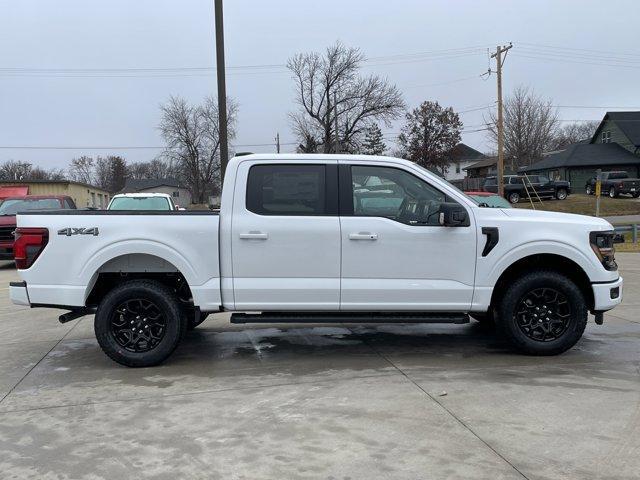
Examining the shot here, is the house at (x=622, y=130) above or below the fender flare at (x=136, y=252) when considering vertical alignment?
above

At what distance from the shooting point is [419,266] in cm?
527

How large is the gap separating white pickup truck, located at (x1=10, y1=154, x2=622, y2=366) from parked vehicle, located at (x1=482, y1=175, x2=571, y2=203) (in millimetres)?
31634

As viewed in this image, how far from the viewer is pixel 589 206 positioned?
35031mm

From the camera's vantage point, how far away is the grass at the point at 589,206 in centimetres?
3372

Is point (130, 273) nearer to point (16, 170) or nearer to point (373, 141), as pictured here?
point (373, 141)

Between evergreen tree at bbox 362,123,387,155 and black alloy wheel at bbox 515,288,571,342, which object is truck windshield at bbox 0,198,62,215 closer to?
black alloy wheel at bbox 515,288,571,342

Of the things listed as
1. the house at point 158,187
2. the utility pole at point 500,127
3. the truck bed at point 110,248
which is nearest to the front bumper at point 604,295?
the truck bed at point 110,248

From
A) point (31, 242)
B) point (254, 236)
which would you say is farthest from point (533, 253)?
point (31, 242)

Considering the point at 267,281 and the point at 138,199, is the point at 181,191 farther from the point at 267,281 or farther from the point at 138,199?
the point at 267,281

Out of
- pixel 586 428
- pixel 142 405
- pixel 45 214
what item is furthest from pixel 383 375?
pixel 45 214

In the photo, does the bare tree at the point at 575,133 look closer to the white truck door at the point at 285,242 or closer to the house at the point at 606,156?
the house at the point at 606,156

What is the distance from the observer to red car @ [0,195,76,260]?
14219 mm

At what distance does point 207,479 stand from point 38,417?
5.94ft

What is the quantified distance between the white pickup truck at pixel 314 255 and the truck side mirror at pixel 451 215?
1cm
